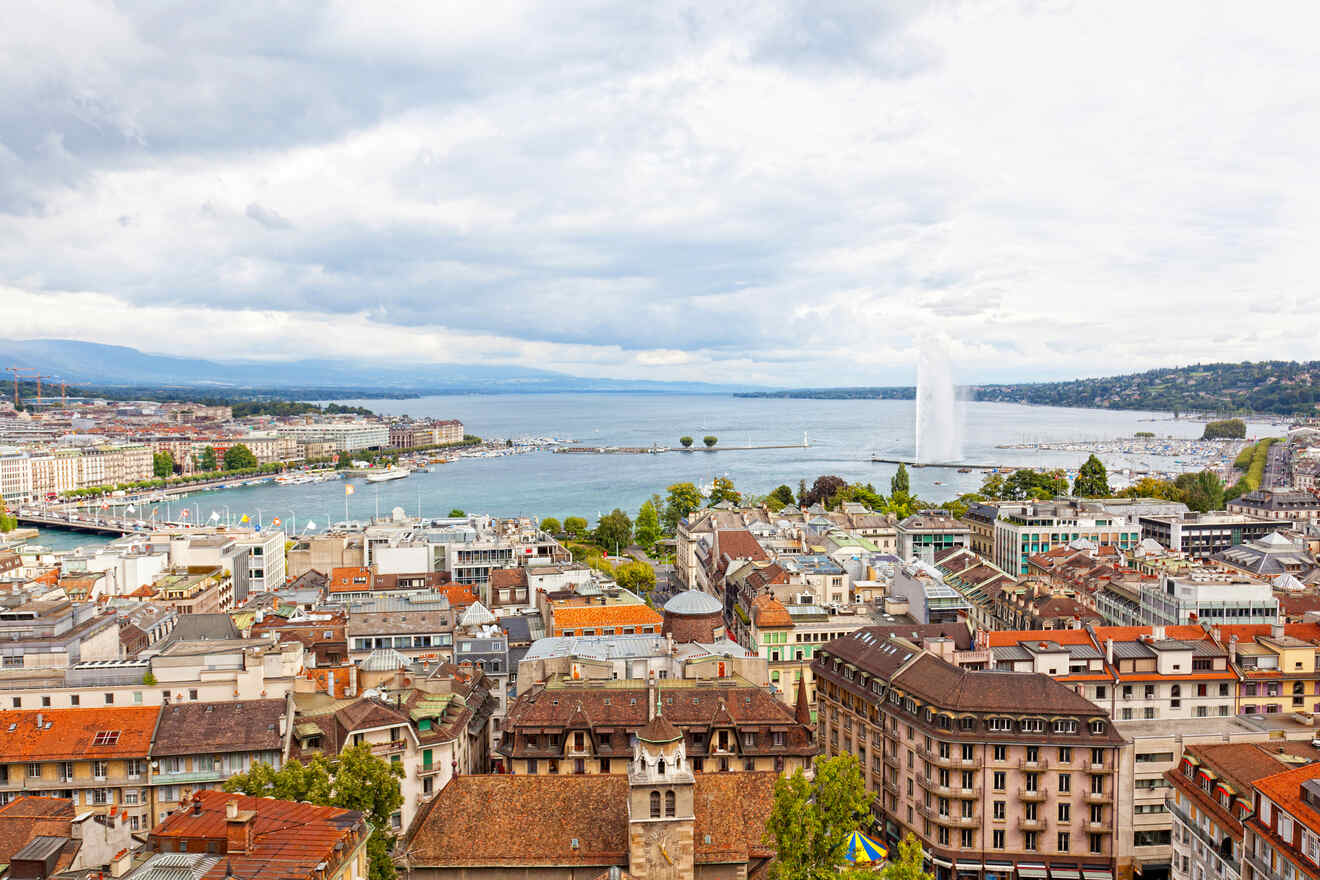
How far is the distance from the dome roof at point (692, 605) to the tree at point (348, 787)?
856 inches

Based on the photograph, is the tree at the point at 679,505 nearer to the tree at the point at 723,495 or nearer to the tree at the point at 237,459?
the tree at the point at 723,495

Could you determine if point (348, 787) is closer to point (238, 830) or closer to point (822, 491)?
point (238, 830)

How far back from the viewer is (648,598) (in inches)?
2886

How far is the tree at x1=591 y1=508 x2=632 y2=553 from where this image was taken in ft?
324

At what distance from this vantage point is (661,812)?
80.3 ft

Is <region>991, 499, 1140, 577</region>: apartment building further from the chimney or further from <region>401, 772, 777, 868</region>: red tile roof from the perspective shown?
the chimney

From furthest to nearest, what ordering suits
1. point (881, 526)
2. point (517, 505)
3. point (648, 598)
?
1. point (517, 505)
2. point (881, 526)
3. point (648, 598)

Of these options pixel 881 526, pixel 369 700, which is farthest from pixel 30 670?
pixel 881 526

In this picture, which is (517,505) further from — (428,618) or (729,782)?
(729,782)

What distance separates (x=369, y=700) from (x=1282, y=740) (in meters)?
28.5

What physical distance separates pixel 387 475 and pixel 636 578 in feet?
413

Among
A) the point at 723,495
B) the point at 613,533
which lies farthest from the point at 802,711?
the point at 723,495

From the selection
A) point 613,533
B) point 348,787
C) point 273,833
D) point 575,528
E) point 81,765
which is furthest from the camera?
point 575,528

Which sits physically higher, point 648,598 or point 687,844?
point 687,844
